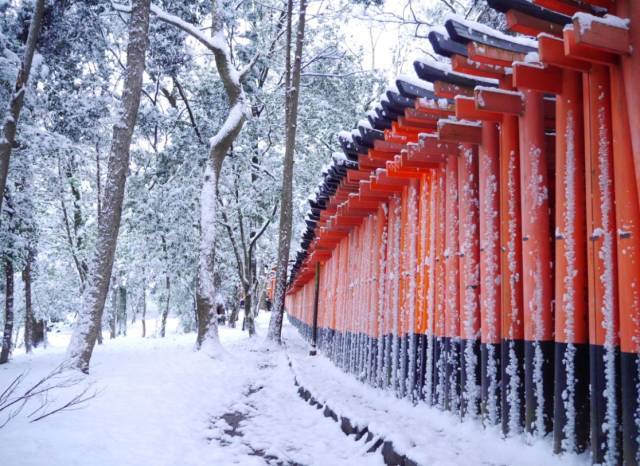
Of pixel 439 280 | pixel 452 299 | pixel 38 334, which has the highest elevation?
pixel 439 280

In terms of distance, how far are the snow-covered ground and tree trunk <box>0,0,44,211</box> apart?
464 cm

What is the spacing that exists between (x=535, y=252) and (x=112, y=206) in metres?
7.03

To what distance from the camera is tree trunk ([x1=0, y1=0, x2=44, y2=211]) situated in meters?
9.16

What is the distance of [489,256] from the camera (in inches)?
146

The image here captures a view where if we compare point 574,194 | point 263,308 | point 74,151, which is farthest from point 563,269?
point 263,308

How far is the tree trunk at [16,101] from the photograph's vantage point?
30.0 ft

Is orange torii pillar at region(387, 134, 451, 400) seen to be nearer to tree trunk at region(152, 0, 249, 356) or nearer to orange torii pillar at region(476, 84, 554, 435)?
orange torii pillar at region(476, 84, 554, 435)

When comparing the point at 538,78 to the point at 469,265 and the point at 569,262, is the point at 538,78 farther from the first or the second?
the point at 469,265

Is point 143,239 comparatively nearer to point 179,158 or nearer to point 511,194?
point 179,158

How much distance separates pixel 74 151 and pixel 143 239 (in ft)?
22.9

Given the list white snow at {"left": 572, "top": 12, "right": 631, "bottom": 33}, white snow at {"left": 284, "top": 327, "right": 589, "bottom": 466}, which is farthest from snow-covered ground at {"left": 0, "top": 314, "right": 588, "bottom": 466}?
→ white snow at {"left": 572, "top": 12, "right": 631, "bottom": 33}

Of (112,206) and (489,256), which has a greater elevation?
(112,206)

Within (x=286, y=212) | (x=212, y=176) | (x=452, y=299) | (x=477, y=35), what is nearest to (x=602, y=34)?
(x=477, y=35)

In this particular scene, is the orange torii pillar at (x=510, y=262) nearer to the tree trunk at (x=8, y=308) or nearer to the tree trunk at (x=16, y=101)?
the tree trunk at (x=16, y=101)
